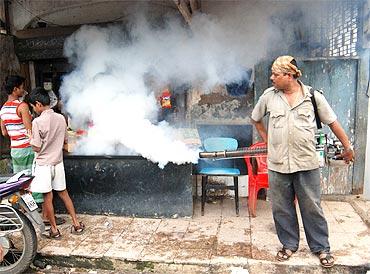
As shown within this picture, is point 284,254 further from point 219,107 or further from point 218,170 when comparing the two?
point 219,107

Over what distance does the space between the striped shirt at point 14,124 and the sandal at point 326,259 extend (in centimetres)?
437

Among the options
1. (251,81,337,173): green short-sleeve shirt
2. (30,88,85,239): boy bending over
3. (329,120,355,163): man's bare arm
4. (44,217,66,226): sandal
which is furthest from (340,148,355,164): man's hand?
(44,217,66,226): sandal

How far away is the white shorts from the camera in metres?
4.95

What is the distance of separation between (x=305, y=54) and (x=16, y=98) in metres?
4.79

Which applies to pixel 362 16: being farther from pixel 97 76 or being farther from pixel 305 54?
pixel 97 76

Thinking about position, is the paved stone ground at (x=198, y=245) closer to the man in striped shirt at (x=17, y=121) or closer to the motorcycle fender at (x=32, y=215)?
the motorcycle fender at (x=32, y=215)

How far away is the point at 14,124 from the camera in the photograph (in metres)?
5.37

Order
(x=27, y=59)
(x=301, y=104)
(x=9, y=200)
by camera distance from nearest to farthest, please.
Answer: (x=301, y=104) < (x=9, y=200) < (x=27, y=59)

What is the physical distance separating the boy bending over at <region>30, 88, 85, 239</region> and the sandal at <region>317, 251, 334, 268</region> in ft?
11.6

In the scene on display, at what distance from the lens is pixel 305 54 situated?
20.7 ft

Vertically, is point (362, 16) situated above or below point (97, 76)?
above

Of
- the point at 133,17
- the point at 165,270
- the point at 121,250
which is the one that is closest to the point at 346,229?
the point at 165,270

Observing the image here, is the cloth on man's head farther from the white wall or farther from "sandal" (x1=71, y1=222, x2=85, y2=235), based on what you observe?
"sandal" (x1=71, y1=222, x2=85, y2=235)

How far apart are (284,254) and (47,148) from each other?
134 inches
